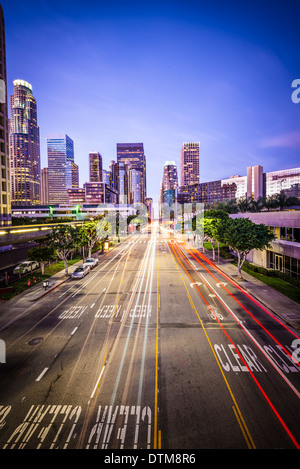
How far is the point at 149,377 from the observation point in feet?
36.0

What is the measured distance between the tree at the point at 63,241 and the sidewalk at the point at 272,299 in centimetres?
2244

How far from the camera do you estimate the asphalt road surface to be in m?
8.17

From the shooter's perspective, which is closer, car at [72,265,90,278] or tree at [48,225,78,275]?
car at [72,265,90,278]

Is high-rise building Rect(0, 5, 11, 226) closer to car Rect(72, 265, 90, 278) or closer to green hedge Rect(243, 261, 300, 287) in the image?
car Rect(72, 265, 90, 278)

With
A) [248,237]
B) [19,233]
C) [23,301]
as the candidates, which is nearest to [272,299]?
[248,237]

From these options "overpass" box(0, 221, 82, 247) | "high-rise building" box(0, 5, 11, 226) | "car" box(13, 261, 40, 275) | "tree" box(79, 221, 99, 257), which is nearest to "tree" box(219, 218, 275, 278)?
"tree" box(79, 221, 99, 257)

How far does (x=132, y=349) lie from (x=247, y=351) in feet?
22.4

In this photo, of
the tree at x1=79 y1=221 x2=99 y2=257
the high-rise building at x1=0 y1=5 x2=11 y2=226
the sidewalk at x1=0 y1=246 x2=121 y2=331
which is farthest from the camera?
the high-rise building at x1=0 y1=5 x2=11 y2=226

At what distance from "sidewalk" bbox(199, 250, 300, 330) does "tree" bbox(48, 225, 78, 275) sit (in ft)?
73.6

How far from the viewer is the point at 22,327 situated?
651 inches

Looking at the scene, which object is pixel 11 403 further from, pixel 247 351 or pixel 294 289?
pixel 294 289

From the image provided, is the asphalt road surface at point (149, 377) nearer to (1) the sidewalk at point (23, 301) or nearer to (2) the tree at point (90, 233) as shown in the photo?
(1) the sidewalk at point (23, 301)

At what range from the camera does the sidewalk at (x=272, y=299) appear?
1723 cm
